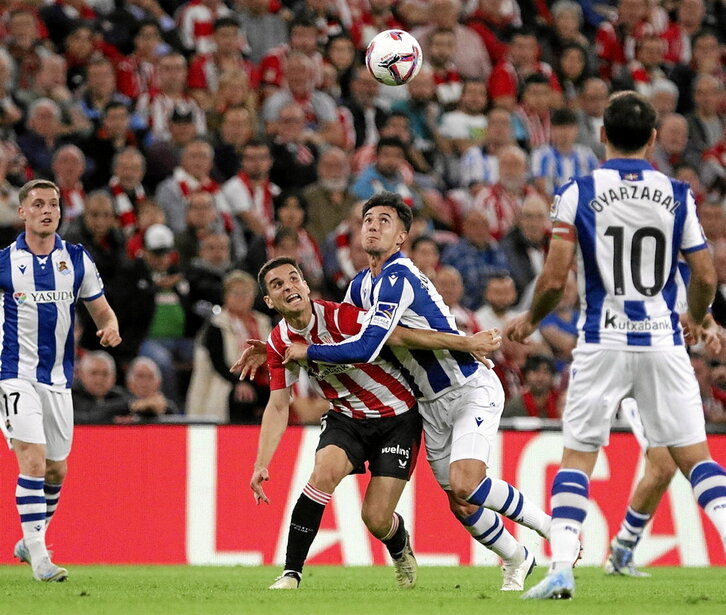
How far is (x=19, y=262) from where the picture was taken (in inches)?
336

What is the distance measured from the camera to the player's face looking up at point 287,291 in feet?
24.7

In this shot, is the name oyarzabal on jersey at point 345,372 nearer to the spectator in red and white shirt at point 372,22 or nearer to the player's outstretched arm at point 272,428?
the player's outstretched arm at point 272,428

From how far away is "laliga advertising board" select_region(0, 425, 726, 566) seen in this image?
10656 millimetres

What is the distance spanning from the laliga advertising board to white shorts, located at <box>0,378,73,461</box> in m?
2.00

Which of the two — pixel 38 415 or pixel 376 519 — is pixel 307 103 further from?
pixel 376 519

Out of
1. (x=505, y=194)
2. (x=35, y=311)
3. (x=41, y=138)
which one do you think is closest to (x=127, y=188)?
(x=41, y=138)

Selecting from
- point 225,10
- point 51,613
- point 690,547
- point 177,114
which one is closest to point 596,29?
point 225,10

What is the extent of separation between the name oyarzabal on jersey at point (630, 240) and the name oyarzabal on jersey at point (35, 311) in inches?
144

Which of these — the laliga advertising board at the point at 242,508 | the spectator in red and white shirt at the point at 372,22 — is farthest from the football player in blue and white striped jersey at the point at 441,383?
the spectator in red and white shirt at the point at 372,22

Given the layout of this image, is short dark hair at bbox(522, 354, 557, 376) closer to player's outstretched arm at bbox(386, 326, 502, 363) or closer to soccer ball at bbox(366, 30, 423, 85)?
soccer ball at bbox(366, 30, 423, 85)

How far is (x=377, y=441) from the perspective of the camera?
7.69 m

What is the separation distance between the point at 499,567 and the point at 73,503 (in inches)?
134

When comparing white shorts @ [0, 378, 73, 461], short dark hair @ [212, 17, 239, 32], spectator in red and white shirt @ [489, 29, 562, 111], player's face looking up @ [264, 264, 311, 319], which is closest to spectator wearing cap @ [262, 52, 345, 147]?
short dark hair @ [212, 17, 239, 32]

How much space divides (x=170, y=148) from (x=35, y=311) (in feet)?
17.1
